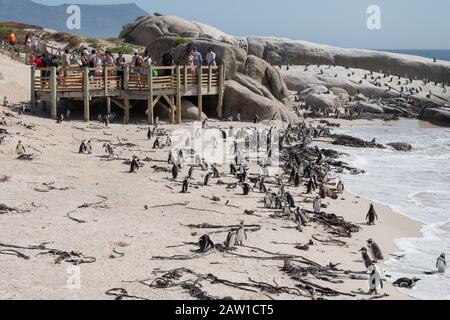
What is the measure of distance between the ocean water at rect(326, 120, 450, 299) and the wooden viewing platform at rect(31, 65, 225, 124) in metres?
6.86

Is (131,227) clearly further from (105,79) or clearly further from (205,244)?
(105,79)

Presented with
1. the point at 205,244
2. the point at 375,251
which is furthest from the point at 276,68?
the point at 205,244

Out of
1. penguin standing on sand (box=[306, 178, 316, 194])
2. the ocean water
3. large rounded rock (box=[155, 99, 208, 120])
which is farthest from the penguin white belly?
large rounded rock (box=[155, 99, 208, 120])

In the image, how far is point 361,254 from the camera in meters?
12.5

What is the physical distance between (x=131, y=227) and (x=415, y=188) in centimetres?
1078

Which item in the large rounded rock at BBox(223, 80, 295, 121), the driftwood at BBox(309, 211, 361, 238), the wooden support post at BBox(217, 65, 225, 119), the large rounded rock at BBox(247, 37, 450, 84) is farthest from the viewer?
the large rounded rock at BBox(247, 37, 450, 84)

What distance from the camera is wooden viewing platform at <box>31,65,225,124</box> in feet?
85.4

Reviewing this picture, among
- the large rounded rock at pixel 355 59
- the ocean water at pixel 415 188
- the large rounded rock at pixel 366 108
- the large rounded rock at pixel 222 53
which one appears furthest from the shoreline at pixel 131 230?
the large rounded rock at pixel 355 59

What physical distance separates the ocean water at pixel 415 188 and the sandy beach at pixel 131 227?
1.81ft

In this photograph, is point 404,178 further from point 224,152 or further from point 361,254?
point 361,254

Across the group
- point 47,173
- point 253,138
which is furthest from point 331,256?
point 253,138

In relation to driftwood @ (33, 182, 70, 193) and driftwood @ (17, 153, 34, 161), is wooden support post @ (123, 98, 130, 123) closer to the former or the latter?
driftwood @ (17, 153, 34, 161)

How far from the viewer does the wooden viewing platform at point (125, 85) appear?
26.0 m
